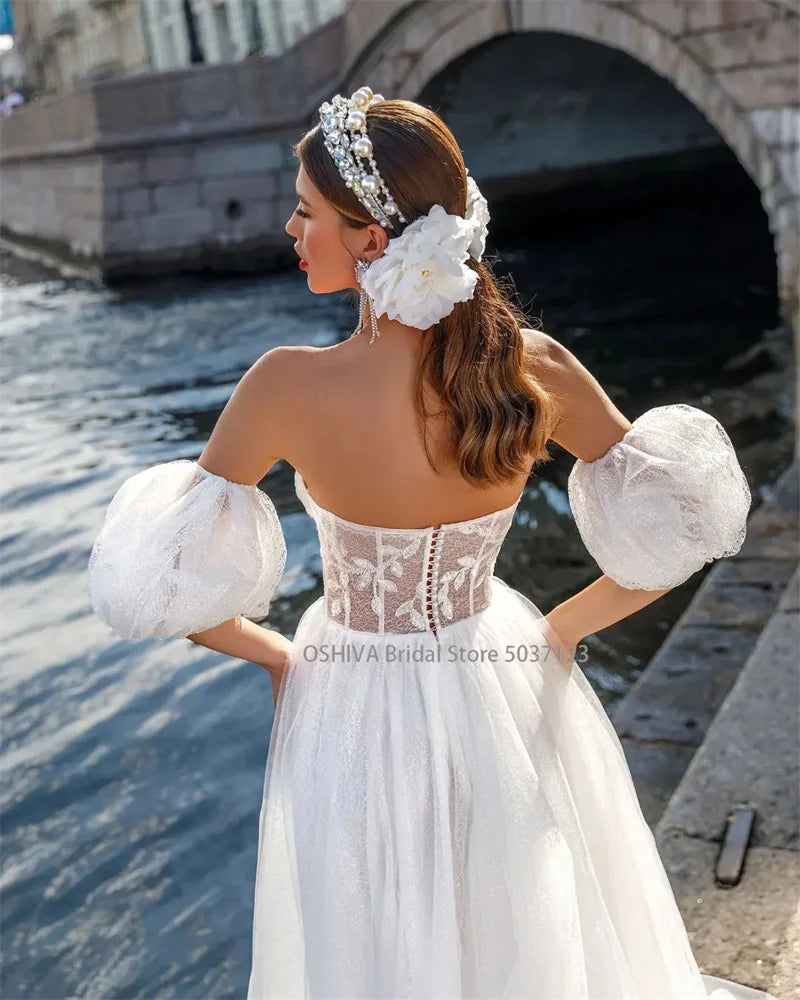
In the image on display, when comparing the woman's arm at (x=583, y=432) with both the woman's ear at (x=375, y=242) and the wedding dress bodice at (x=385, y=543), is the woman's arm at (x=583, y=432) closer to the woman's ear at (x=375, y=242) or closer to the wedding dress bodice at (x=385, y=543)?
the wedding dress bodice at (x=385, y=543)

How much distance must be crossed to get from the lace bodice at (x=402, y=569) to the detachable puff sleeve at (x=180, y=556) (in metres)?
0.10

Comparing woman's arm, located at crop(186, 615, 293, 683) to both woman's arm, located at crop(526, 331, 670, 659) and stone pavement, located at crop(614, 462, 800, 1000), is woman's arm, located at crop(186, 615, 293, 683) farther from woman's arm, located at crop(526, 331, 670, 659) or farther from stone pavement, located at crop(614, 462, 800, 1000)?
stone pavement, located at crop(614, 462, 800, 1000)

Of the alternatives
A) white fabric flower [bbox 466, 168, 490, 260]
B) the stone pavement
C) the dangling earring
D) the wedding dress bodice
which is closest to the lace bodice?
the wedding dress bodice

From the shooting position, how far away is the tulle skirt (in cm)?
153

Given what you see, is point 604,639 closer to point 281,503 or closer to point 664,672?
point 664,672

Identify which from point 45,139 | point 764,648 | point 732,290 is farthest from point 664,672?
point 45,139

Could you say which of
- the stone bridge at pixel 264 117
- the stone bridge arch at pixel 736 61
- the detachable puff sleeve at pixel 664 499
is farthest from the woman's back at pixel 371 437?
the stone bridge at pixel 264 117

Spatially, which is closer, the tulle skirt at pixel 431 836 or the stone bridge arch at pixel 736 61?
the tulle skirt at pixel 431 836

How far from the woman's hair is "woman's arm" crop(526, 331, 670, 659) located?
3.1 inches

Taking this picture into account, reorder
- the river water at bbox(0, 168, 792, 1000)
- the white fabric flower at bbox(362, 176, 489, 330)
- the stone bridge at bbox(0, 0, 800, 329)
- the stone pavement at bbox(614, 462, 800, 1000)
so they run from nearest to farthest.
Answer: the white fabric flower at bbox(362, 176, 489, 330) → the stone pavement at bbox(614, 462, 800, 1000) → the river water at bbox(0, 168, 792, 1000) → the stone bridge at bbox(0, 0, 800, 329)

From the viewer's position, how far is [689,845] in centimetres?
243

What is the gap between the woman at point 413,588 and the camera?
1490 millimetres

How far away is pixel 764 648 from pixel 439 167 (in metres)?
2.14

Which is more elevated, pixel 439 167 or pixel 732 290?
pixel 439 167
